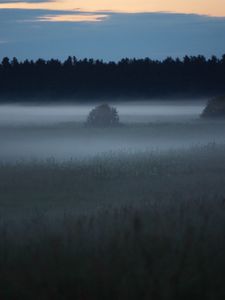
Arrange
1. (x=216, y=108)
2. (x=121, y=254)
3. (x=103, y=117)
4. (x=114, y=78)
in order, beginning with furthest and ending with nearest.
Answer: (x=114, y=78) → (x=216, y=108) → (x=103, y=117) → (x=121, y=254)

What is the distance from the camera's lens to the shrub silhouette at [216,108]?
59.4 m

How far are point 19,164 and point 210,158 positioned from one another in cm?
524

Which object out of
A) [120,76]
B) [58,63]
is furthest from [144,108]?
[58,63]

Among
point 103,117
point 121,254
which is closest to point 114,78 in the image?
point 103,117

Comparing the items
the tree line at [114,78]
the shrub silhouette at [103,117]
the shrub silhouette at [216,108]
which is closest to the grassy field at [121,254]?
the shrub silhouette at [103,117]

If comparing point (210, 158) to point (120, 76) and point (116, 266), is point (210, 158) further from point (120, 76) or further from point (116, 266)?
point (120, 76)

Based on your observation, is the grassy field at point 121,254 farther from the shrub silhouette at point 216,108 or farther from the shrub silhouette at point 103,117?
the shrub silhouette at point 216,108

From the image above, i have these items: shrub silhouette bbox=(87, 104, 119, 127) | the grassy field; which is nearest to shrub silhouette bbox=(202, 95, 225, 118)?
shrub silhouette bbox=(87, 104, 119, 127)

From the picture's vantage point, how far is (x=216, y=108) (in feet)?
198

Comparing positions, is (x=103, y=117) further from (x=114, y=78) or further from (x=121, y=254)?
(x=114, y=78)

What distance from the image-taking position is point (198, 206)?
455 inches

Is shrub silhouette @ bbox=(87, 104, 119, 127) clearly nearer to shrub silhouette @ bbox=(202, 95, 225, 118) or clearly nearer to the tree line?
shrub silhouette @ bbox=(202, 95, 225, 118)

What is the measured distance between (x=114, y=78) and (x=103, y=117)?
50.6m

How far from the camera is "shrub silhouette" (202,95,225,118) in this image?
59.4 metres
